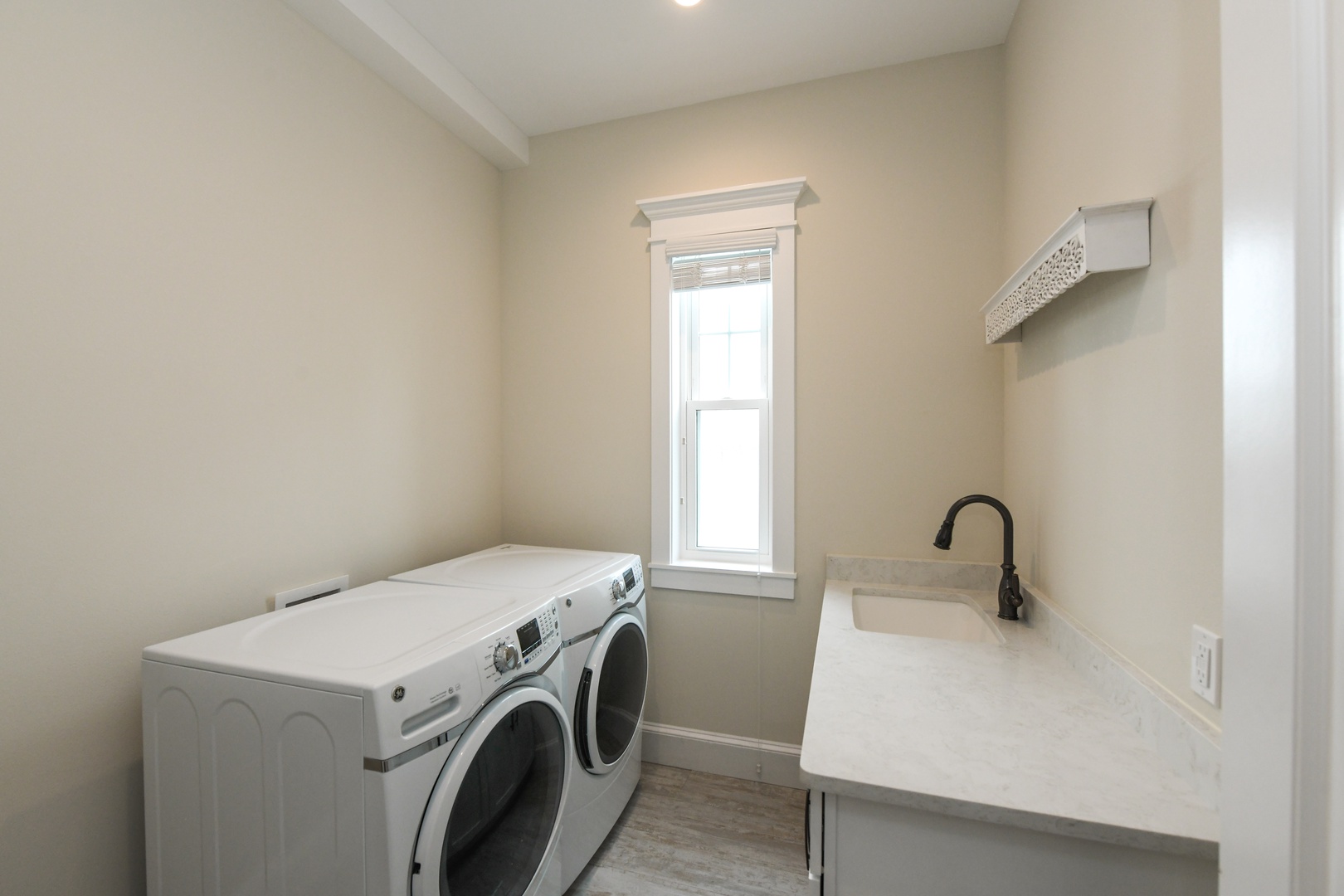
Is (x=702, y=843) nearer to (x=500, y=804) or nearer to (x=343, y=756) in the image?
(x=500, y=804)

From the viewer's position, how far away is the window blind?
226cm

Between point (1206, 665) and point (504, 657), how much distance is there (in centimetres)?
130

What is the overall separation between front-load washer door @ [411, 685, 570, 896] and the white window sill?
0.91 m

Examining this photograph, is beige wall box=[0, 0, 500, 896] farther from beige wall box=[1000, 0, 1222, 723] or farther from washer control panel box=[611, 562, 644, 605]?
beige wall box=[1000, 0, 1222, 723]

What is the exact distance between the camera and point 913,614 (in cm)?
197

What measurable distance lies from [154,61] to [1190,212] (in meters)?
2.25

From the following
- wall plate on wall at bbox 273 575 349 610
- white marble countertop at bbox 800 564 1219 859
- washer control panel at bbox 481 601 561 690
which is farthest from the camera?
wall plate on wall at bbox 273 575 349 610

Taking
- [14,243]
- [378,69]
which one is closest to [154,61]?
[14,243]

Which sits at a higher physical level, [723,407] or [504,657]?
[723,407]

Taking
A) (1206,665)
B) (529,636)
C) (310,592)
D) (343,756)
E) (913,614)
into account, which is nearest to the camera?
(1206,665)

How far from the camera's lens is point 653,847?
6.08ft

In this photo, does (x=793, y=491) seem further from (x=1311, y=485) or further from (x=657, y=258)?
(x=1311, y=485)

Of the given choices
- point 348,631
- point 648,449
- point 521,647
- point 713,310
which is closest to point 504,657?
point 521,647

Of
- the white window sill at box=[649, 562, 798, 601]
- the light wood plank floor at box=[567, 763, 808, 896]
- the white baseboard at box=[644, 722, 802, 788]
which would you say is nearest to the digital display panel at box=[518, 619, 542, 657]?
the light wood plank floor at box=[567, 763, 808, 896]
